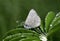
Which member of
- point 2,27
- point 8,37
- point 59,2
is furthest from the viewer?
point 2,27

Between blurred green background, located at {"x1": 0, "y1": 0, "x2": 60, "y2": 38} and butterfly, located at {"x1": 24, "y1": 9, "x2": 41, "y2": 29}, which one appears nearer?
butterfly, located at {"x1": 24, "y1": 9, "x2": 41, "y2": 29}

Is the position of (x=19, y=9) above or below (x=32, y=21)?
above

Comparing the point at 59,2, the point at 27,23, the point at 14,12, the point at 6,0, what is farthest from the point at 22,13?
the point at 27,23

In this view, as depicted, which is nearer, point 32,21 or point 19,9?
point 32,21

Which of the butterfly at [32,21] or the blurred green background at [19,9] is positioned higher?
the blurred green background at [19,9]

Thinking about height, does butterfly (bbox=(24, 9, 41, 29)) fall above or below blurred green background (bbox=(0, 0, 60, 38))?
below

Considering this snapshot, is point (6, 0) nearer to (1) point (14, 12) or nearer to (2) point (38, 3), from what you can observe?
(1) point (14, 12)

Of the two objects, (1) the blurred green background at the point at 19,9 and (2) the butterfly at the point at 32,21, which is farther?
(1) the blurred green background at the point at 19,9

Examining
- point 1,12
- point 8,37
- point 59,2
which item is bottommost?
point 8,37
